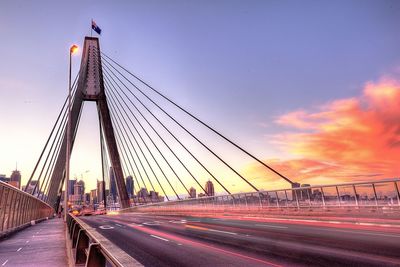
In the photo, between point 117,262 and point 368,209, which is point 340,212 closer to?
point 368,209

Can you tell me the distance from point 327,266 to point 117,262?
5.65 metres

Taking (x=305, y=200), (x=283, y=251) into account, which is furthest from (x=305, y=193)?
(x=283, y=251)

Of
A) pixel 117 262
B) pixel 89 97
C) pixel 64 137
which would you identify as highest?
pixel 89 97

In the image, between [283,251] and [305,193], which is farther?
[305,193]

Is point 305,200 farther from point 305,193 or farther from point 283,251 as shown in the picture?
point 283,251

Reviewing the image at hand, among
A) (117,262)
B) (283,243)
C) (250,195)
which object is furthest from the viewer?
(250,195)

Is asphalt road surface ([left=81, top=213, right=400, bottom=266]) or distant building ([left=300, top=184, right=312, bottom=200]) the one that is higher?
distant building ([left=300, top=184, right=312, bottom=200])

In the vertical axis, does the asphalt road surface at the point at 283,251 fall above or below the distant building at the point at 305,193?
below

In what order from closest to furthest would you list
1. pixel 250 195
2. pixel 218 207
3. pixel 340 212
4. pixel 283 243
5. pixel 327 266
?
pixel 327 266, pixel 283 243, pixel 340 212, pixel 250 195, pixel 218 207

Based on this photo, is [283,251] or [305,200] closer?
[283,251]

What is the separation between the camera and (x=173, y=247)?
11477mm

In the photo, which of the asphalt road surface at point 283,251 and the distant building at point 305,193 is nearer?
the asphalt road surface at point 283,251

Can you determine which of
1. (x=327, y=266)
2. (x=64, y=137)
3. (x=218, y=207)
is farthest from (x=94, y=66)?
(x=327, y=266)

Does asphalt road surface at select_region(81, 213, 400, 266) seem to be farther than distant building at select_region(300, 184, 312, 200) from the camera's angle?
No
